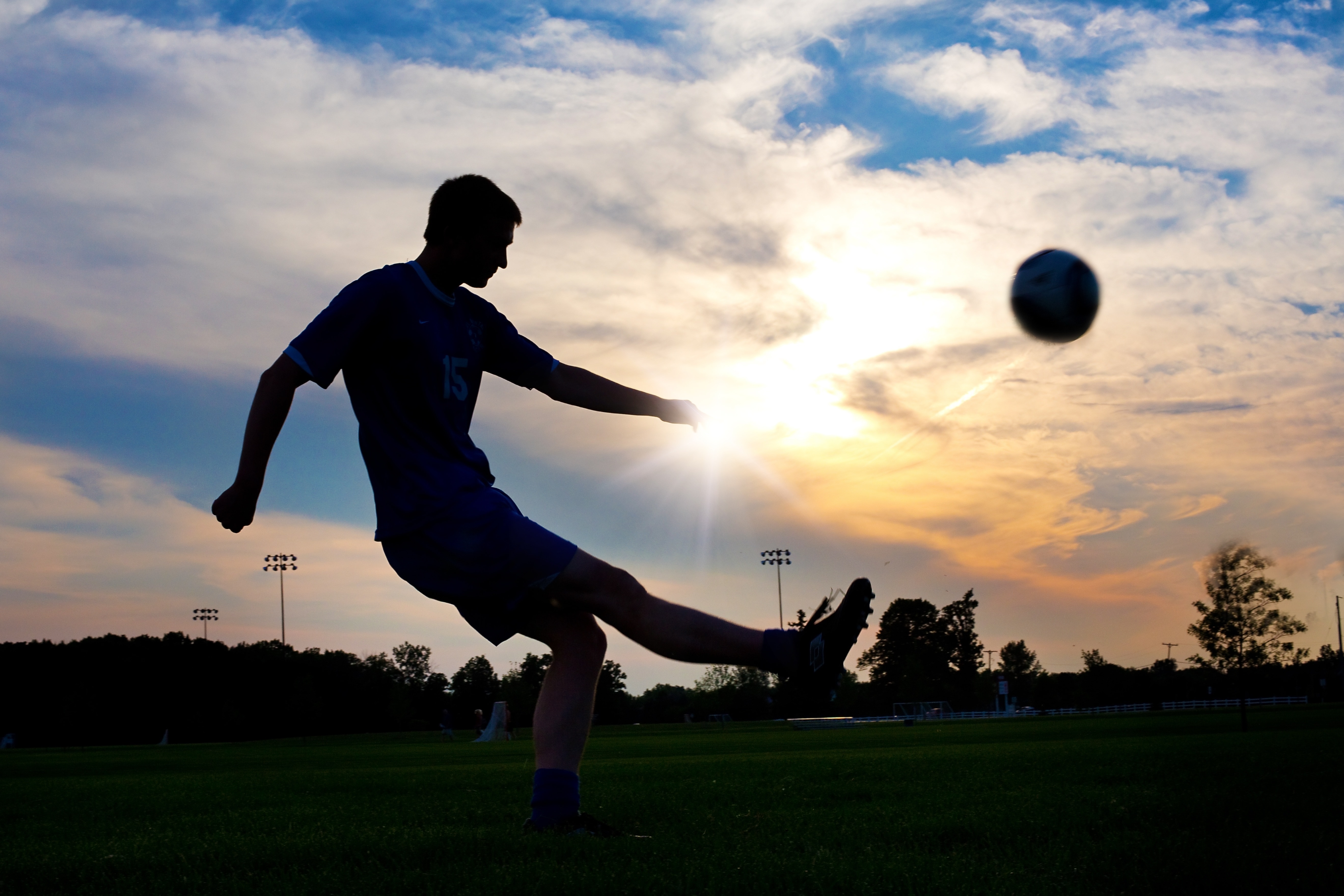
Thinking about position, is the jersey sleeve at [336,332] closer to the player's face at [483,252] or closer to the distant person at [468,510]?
the distant person at [468,510]

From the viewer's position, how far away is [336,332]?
3748 mm

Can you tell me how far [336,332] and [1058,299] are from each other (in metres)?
6.13

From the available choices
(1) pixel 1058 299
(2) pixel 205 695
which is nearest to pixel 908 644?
(2) pixel 205 695

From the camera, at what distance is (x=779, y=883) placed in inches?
111

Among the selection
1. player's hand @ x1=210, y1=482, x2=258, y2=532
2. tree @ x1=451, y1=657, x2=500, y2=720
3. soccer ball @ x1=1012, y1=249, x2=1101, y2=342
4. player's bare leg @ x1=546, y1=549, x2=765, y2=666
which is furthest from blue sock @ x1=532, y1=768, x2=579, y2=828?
tree @ x1=451, y1=657, x2=500, y2=720

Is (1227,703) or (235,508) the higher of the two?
(235,508)

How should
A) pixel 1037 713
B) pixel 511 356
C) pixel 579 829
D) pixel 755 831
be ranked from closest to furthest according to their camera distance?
1. pixel 579 829
2. pixel 755 831
3. pixel 511 356
4. pixel 1037 713

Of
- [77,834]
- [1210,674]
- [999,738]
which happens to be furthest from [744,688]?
[77,834]

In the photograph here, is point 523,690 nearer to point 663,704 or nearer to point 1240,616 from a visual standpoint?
point 663,704

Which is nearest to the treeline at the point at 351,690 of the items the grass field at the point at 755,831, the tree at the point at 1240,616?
the tree at the point at 1240,616

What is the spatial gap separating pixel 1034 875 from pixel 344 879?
2.15 m

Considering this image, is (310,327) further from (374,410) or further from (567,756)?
(567,756)

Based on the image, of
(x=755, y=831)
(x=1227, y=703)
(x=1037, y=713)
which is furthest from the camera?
(x=1037, y=713)

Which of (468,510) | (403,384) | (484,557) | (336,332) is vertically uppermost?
(336,332)
